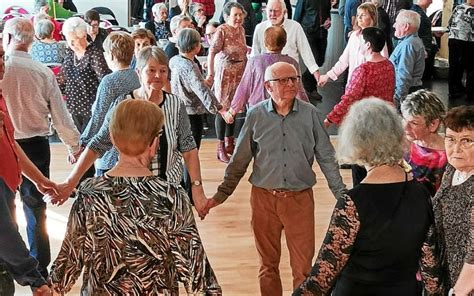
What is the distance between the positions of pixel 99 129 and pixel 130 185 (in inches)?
69.5

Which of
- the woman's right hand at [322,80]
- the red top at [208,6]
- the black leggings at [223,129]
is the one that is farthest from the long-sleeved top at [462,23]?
the black leggings at [223,129]

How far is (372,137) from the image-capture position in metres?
3.02

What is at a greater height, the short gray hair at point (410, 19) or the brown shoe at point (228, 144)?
the short gray hair at point (410, 19)

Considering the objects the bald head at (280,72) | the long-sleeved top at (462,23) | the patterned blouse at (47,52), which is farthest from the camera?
the long-sleeved top at (462,23)

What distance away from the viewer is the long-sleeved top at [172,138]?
4215mm

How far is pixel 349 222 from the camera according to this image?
2.90 m

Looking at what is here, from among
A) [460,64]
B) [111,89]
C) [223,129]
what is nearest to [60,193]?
[111,89]

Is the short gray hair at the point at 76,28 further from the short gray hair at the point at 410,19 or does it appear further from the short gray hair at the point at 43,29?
the short gray hair at the point at 410,19

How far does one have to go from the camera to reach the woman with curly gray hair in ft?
9.57

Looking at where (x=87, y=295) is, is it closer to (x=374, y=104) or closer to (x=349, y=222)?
(x=349, y=222)

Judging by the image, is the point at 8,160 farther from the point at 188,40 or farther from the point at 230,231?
the point at 188,40

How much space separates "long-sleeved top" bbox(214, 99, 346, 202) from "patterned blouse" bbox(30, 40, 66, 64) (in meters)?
4.33

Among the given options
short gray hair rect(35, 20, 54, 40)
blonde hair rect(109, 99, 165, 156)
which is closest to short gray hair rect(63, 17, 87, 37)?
short gray hair rect(35, 20, 54, 40)

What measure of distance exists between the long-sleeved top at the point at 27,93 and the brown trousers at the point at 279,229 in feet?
4.43
